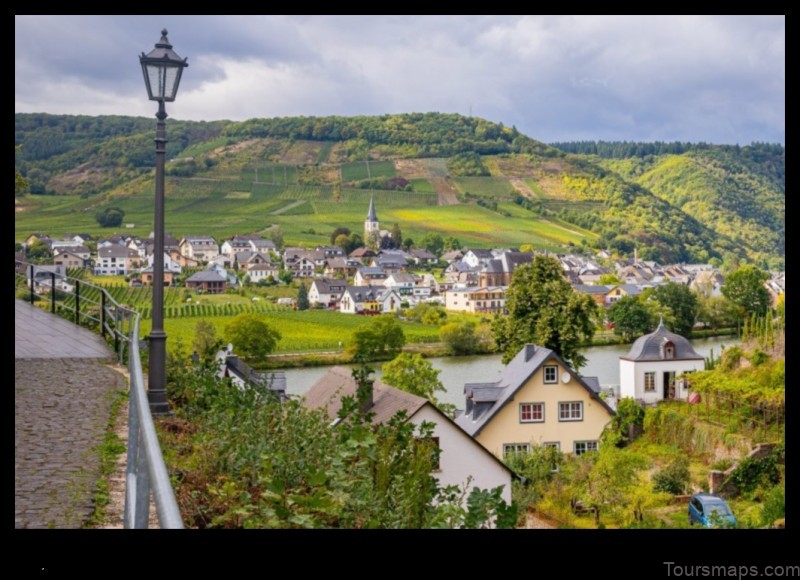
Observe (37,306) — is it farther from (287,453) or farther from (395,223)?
(395,223)

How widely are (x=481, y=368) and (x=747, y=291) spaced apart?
656 cm

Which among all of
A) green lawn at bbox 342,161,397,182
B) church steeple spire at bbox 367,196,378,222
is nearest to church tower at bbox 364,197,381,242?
church steeple spire at bbox 367,196,378,222

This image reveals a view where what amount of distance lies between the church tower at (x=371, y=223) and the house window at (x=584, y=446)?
9.49 m

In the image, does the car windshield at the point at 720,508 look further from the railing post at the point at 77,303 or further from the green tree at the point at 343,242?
the green tree at the point at 343,242

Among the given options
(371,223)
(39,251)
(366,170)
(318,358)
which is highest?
(366,170)

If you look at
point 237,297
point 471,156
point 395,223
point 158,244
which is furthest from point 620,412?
point 471,156

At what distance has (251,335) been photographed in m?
16.5

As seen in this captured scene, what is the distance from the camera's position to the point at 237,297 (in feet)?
58.1

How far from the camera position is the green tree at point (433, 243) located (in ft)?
72.8

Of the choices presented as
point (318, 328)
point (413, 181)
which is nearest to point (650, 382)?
point (318, 328)

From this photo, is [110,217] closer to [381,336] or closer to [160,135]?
[381,336]

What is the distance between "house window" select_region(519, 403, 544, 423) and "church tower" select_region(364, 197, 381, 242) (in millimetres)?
8887

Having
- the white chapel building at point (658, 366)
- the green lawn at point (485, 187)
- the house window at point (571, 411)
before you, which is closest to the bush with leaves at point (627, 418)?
the house window at point (571, 411)
